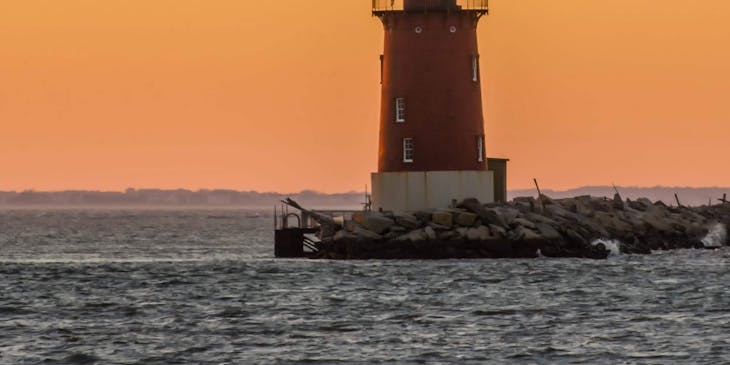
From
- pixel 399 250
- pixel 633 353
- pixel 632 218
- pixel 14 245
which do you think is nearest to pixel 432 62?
pixel 399 250

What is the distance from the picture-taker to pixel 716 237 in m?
69.6

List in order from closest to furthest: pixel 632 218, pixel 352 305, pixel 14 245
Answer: pixel 352 305 < pixel 632 218 < pixel 14 245

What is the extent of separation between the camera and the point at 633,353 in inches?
1248

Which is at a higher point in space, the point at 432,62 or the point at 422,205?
the point at 432,62

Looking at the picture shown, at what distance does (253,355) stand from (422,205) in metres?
26.6

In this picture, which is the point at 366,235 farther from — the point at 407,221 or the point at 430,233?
the point at 430,233

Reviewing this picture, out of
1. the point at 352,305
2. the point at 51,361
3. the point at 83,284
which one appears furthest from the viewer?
the point at 83,284

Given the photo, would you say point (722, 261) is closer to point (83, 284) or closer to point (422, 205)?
point (422, 205)

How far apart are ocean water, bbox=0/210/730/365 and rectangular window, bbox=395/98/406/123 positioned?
6.31 metres

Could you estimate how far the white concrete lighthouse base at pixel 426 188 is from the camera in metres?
57.7

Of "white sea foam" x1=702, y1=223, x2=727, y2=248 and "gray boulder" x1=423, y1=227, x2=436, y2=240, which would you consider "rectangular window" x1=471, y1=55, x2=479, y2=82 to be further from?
"white sea foam" x1=702, y1=223, x2=727, y2=248

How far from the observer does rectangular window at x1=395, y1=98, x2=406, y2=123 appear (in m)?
58.1

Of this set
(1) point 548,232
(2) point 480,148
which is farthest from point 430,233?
(2) point 480,148

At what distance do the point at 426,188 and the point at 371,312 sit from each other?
743 inches
